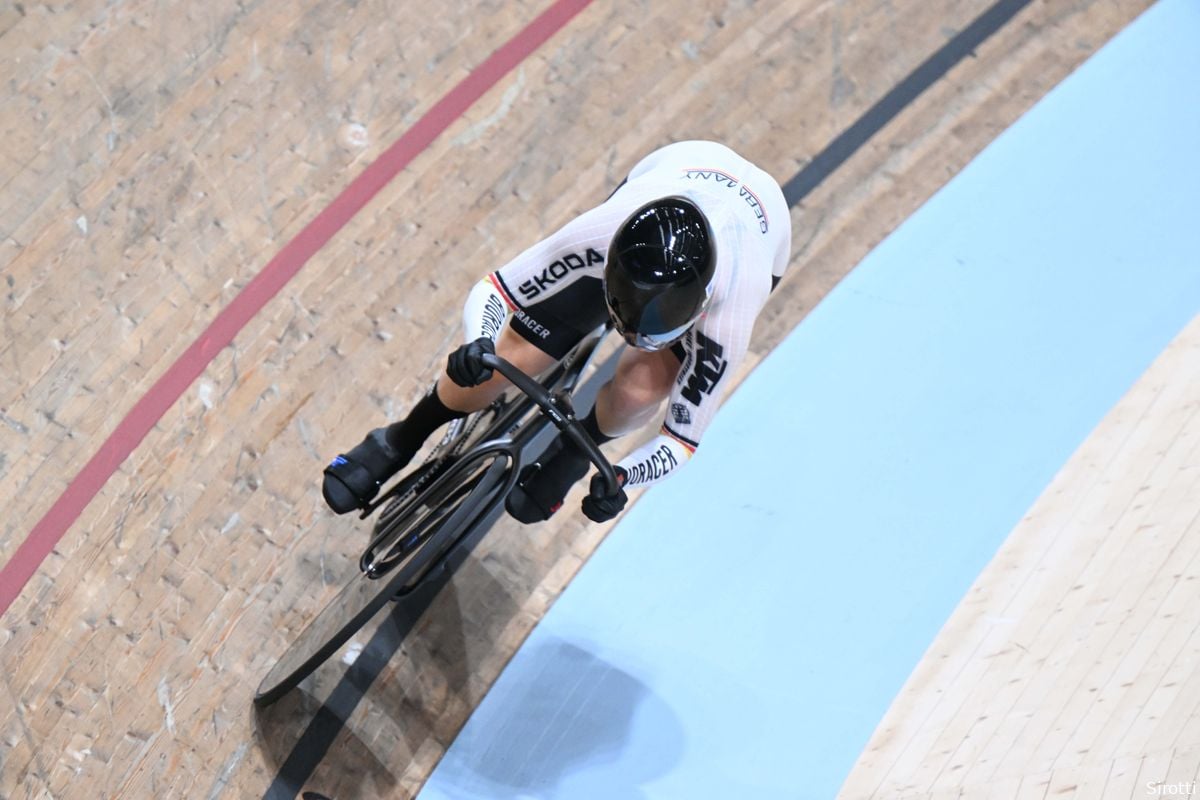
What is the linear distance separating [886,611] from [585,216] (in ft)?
5.73

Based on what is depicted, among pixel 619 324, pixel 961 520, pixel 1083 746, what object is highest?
pixel 619 324

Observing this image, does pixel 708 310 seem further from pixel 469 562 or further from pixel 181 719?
pixel 181 719

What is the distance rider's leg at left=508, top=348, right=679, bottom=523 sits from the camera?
3.06 m

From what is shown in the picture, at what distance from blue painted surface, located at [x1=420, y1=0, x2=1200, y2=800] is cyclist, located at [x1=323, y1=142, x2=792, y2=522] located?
28.4 inches

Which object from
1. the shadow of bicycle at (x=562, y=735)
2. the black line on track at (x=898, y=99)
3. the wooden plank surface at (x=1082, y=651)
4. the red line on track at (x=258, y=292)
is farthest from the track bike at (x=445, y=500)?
the black line on track at (x=898, y=99)

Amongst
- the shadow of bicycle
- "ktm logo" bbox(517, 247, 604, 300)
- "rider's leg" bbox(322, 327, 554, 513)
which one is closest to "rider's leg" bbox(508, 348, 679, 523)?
"rider's leg" bbox(322, 327, 554, 513)

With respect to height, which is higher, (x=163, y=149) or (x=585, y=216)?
(x=163, y=149)

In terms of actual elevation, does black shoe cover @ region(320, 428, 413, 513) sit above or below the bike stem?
below

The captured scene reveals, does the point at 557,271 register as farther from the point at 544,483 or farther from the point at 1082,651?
the point at 1082,651

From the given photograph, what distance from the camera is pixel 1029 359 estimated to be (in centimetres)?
428

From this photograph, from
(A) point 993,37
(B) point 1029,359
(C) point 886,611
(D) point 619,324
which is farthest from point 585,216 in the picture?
(A) point 993,37

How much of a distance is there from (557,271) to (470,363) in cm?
37

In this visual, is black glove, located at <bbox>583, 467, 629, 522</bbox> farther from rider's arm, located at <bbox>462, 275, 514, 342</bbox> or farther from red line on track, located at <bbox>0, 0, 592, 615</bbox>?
red line on track, located at <bbox>0, 0, 592, 615</bbox>

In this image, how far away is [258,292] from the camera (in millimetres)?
3879
